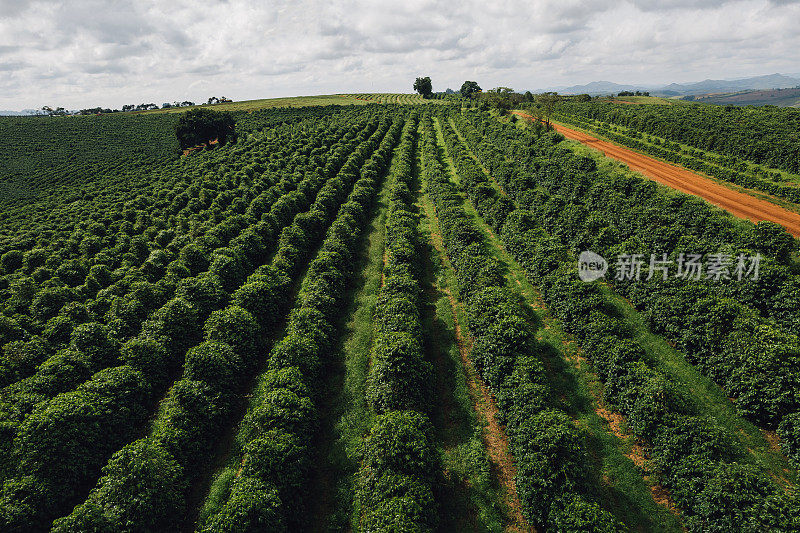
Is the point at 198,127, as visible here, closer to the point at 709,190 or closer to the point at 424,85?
the point at 709,190

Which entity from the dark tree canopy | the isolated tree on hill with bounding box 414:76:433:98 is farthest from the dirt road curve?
the isolated tree on hill with bounding box 414:76:433:98

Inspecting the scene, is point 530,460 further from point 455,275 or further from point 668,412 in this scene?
point 455,275

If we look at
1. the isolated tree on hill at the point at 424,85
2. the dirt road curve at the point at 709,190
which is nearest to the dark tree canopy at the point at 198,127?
the dirt road curve at the point at 709,190

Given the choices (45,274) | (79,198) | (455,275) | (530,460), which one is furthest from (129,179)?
(530,460)

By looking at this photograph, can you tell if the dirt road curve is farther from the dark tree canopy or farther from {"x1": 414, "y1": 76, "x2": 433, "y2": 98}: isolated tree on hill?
{"x1": 414, "y1": 76, "x2": 433, "y2": 98}: isolated tree on hill

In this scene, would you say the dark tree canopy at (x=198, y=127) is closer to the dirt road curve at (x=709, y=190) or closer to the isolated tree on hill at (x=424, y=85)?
the dirt road curve at (x=709, y=190)

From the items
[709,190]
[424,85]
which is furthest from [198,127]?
[424,85]
